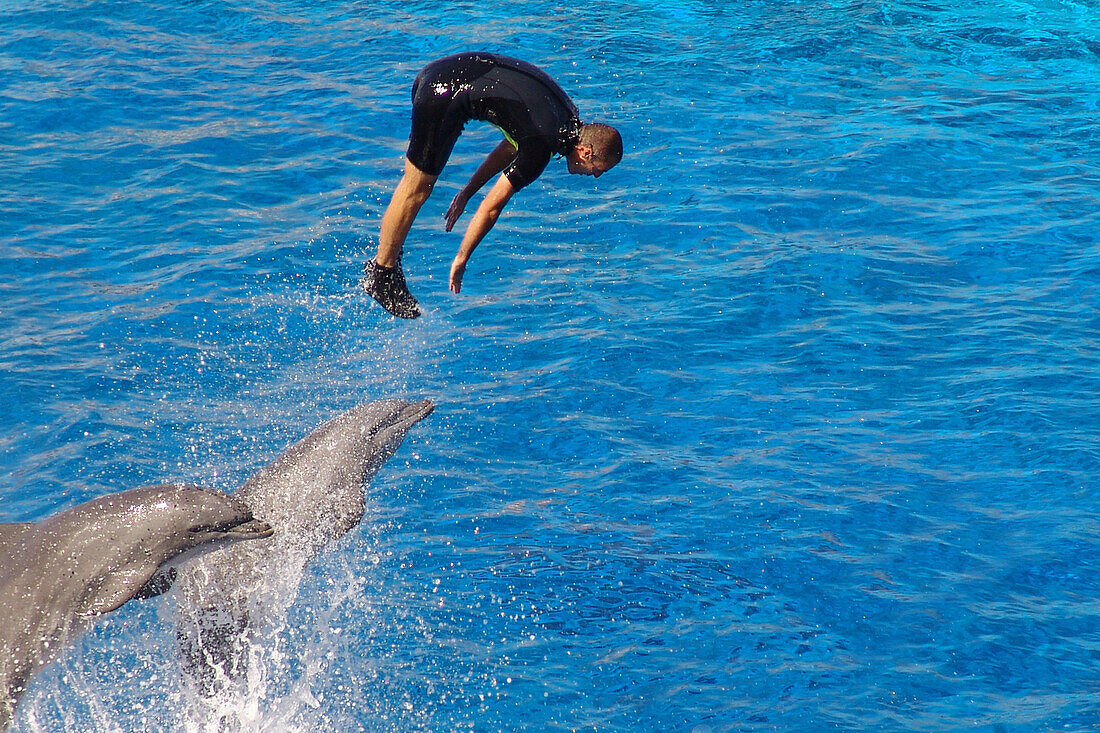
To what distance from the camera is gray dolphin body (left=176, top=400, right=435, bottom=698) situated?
604 cm

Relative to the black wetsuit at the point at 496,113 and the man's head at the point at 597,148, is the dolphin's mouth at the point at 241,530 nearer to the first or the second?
the black wetsuit at the point at 496,113

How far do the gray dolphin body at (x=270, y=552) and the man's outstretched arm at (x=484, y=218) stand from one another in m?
1.29

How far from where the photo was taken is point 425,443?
8594 mm

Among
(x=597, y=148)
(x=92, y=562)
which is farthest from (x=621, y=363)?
(x=92, y=562)

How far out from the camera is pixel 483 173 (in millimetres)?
7688

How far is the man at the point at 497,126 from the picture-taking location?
278 inches

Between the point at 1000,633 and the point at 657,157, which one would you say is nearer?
the point at 1000,633

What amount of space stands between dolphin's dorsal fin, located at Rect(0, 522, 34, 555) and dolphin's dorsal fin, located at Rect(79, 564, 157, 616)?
568mm

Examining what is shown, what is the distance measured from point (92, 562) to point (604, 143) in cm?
380

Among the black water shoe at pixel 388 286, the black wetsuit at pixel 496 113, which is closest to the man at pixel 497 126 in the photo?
the black wetsuit at pixel 496 113

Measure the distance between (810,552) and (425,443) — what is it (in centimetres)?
293

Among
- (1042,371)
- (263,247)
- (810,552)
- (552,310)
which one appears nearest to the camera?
(810,552)

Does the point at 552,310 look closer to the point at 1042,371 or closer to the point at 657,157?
the point at 657,157

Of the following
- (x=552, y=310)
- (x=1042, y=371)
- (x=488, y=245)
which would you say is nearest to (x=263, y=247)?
(x=488, y=245)
